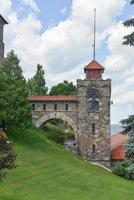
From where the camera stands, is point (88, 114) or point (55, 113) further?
point (55, 113)

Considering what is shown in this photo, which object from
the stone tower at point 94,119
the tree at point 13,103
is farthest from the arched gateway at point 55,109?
the tree at point 13,103

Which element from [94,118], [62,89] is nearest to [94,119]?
[94,118]

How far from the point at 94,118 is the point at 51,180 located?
30008 millimetres

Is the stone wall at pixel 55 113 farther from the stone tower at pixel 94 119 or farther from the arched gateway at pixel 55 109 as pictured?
the stone tower at pixel 94 119

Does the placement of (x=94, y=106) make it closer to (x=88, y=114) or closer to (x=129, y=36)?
(x=88, y=114)

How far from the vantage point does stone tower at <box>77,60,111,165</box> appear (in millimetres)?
77812

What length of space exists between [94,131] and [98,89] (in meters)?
6.45

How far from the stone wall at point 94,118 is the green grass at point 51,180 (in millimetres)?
9554

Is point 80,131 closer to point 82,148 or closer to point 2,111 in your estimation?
point 82,148

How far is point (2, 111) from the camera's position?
63.8 metres

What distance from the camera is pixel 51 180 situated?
49188 millimetres

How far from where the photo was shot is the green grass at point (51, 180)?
4260 centimetres

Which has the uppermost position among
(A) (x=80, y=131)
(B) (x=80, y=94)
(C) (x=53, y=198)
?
(B) (x=80, y=94)

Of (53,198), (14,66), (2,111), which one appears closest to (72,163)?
(2,111)
